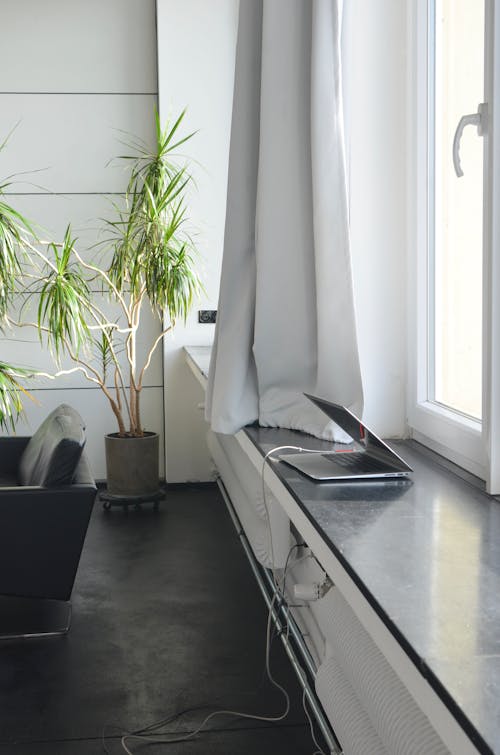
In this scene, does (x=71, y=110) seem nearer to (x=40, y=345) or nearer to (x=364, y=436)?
(x=40, y=345)

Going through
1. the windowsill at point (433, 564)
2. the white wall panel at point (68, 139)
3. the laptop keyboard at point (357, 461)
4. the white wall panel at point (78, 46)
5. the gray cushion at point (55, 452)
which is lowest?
the gray cushion at point (55, 452)

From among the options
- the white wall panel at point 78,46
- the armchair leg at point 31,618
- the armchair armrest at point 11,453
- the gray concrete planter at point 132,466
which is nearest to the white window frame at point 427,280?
the armchair leg at point 31,618

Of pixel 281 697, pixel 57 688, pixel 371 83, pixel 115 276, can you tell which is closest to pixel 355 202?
pixel 371 83

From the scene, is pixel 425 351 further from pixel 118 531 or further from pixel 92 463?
pixel 92 463

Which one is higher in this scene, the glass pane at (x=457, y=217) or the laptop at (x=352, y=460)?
the glass pane at (x=457, y=217)

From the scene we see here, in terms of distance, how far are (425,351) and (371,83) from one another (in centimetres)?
74

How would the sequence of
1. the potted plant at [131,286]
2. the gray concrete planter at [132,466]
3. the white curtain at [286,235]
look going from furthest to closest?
the gray concrete planter at [132,466] → the potted plant at [131,286] → the white curtain at [286,235]

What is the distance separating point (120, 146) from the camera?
5.60 m

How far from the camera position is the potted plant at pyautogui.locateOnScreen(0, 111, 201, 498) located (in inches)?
189

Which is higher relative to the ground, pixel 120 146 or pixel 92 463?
pixel 120 146

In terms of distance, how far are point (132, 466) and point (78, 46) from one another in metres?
2.64

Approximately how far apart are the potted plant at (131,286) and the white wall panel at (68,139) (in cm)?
15

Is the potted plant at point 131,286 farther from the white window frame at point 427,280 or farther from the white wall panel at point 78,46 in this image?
the white window frame at point 427,280

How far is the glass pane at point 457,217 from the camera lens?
6.86 feet
